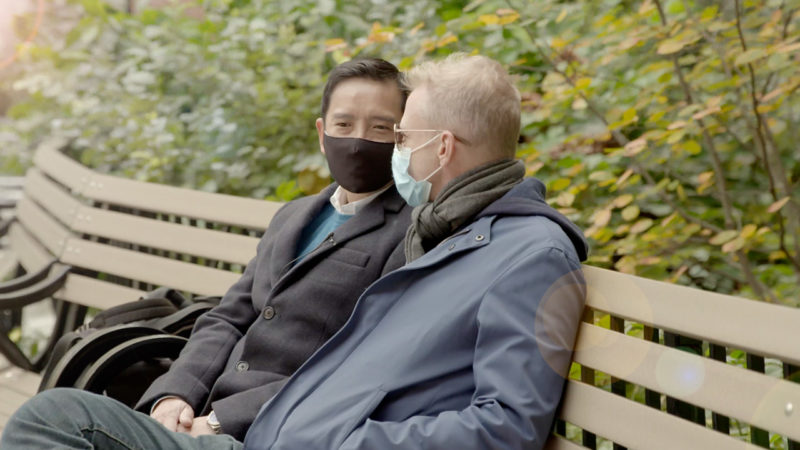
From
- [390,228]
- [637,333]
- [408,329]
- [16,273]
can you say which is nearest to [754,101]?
[637,333]

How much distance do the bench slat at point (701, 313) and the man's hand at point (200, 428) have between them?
127cm

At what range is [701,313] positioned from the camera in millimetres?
2027

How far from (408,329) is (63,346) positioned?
1.60 m

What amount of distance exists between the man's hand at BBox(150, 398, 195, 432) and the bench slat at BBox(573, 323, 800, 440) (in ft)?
Result: 4.25

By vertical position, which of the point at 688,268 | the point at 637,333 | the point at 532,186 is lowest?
→ the point at 688,268

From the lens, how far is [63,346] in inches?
136

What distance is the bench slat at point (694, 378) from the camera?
1817mm

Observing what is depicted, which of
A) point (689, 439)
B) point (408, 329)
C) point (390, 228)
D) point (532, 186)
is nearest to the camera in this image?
point (689, 439)

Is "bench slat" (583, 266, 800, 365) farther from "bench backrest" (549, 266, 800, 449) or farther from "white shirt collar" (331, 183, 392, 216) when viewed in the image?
"white shirt collar" (331, 183, 392, 216)

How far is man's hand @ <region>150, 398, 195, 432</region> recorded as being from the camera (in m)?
3.00

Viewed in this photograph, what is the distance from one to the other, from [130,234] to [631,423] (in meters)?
3.05

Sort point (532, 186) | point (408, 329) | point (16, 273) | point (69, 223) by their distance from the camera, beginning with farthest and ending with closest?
point (16, 273), point (69, 223), point (532, 186), point (408, 329)

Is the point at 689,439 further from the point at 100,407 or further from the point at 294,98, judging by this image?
the point at 294,98

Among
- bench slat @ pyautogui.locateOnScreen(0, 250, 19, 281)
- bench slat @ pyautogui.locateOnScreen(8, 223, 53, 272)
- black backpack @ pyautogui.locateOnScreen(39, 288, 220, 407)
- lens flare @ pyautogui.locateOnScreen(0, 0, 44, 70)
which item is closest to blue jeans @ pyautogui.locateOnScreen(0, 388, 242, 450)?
black backpack @ pyautogui.locateOnScreen(39, 288, 220, 407)
